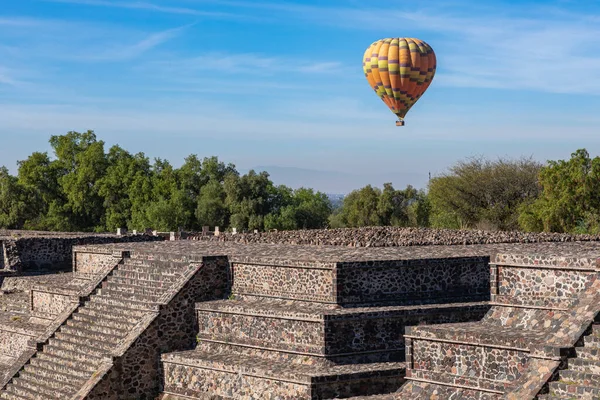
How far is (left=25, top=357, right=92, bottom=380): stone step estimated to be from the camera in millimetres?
15852

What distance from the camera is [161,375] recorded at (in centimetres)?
1573

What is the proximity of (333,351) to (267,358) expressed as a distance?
1.33 meters

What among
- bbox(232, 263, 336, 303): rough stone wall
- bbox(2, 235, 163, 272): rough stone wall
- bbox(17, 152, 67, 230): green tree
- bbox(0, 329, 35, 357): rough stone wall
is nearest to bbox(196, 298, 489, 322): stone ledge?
bbox(232, 263, 336, 303): rough stone wall

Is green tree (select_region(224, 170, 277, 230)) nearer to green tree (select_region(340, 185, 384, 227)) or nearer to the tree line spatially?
the tree line

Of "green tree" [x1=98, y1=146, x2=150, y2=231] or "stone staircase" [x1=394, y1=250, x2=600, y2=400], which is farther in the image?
"green tree" [x1=98, y1=146, x2=150, y2=231]

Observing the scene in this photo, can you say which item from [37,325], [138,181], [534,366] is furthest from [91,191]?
[534,366]

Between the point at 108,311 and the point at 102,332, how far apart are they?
549 mm

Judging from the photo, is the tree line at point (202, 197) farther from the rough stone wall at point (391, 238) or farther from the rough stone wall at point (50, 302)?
the rough stone wall at point (50, 302)

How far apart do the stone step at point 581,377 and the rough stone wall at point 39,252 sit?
53.6ft

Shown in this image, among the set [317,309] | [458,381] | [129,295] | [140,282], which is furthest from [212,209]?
[458,381]

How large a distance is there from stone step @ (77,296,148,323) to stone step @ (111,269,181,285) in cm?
67

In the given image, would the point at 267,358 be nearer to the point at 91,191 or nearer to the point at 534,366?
the point at 534,366

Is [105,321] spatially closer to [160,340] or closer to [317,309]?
[160,340]

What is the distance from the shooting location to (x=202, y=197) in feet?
148
